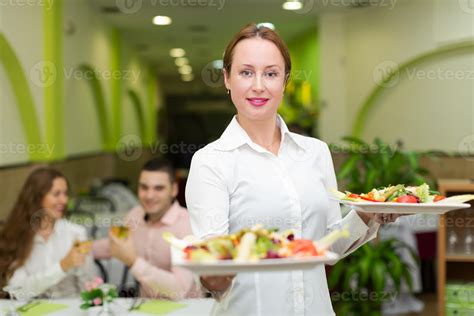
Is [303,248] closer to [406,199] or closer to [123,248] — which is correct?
[406,199]

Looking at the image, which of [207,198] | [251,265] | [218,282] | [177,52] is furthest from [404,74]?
[177,52]

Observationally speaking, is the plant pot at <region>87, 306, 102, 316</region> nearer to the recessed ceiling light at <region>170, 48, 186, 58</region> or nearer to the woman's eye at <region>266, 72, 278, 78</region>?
the woman's eye at <region>266, 72, 278, 78</region>

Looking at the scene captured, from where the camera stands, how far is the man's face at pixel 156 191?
3.51 m

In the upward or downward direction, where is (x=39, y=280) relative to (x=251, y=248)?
downward

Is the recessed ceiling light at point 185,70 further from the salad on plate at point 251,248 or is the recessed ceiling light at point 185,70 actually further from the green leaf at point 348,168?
the salad on plate at point 251,248

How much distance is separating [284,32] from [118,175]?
365cm

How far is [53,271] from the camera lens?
3035 millimetres

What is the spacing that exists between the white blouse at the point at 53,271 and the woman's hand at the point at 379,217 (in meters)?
1.69

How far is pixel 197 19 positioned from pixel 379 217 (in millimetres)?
8354

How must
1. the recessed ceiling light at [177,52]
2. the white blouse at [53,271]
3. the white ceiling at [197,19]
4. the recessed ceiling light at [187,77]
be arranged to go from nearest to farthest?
the white blouse at [53,271], the white ceiling at [197,19], the recessed ceiling light at [177,52], the recessed ceiling light at [187,77]

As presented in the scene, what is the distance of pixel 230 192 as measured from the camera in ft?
5.55

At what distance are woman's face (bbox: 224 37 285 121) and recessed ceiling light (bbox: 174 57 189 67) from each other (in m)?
14.1

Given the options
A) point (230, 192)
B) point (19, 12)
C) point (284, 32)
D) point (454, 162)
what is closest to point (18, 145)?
point (19, 12)

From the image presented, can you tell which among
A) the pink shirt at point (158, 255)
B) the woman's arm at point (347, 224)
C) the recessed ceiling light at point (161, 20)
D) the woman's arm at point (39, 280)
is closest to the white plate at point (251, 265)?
the woman's arm at point (347, 224)
